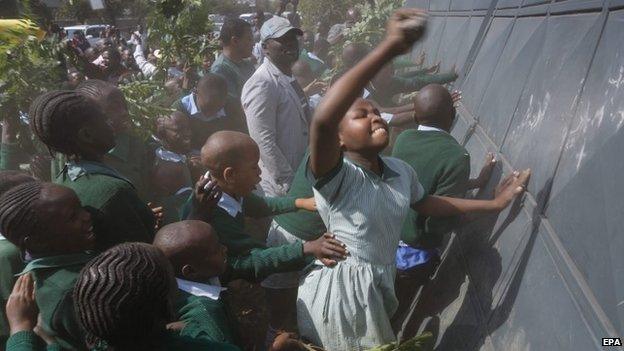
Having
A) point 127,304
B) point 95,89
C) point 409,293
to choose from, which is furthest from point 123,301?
point 95,89

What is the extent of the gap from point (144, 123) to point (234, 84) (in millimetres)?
1924

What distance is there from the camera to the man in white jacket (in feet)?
13.1

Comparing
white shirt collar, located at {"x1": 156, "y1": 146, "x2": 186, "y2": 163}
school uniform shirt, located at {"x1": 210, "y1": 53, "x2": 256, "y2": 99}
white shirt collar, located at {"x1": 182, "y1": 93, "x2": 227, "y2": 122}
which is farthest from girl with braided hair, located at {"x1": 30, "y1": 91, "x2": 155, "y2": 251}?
school uniform shirt, located at {"x1": 210, "y1": 53, "x2": 256, "y2": 99}

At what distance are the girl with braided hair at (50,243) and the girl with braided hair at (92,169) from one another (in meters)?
0.24

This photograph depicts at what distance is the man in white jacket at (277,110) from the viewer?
3.98 metres

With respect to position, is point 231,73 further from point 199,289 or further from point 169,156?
point 199,289

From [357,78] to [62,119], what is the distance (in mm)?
1592

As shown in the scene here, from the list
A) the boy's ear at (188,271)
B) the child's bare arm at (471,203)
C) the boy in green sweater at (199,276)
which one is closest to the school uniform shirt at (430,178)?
the child's bare arm at (471,203)

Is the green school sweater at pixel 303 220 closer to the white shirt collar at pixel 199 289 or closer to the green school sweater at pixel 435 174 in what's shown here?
the green school sweater at pixel 435 174

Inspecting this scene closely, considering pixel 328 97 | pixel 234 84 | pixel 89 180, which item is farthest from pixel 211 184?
pixel 234 84

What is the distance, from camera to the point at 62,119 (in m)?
2.62

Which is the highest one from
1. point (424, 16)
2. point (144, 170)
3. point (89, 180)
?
point (424, 16)

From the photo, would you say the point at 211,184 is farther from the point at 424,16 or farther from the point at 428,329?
the point at 428,329

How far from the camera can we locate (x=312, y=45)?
42.4ft
